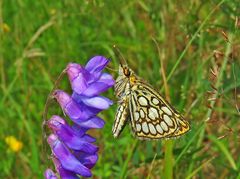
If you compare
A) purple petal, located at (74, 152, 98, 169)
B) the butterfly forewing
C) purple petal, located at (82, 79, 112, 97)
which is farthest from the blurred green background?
purple petal, located at (82, 79, 112, 97)

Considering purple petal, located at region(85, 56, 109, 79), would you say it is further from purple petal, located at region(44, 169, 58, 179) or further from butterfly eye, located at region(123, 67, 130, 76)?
butterfly eye, located at region(123, 67, 130, 76)

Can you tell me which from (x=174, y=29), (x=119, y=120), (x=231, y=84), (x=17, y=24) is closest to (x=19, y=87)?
(x=17, y=24)

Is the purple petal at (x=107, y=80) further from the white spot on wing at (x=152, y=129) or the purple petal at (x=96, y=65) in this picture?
the white spot on wing at (x=152, y=129)

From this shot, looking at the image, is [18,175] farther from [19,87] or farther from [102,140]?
[19,87]

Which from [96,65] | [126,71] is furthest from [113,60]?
[96,65]

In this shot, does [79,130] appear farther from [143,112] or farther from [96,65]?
[143,112]

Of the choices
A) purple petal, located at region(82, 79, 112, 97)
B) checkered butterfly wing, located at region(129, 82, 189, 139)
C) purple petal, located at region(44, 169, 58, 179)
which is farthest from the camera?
checkered butterfly wing, located at region(129, 82, 189, 139)
